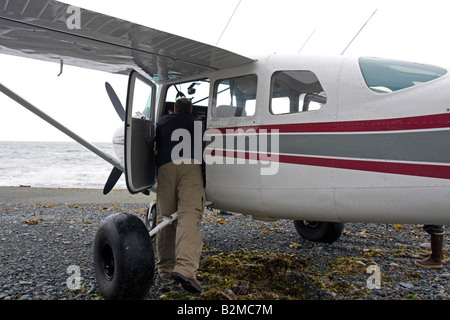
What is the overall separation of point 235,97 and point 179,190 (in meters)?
1.18

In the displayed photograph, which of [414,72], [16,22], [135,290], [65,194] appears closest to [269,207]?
[135,290]

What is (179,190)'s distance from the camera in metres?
3.62

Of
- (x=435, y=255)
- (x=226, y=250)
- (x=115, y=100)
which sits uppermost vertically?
(x=115, y=100)

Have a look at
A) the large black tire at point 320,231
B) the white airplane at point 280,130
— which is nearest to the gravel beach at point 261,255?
the large black tire at point 320,231

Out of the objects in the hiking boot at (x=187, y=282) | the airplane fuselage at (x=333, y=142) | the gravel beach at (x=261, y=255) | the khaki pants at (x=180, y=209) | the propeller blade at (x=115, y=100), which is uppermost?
the propeller blade at (x=115, y=100)

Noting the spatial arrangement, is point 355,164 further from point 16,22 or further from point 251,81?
point 16,22

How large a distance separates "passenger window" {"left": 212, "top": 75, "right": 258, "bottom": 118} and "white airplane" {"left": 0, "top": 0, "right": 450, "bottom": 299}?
1 centimetres

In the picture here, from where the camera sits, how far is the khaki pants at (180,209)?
3.36 m

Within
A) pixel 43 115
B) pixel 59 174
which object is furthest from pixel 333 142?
pixel 59 174

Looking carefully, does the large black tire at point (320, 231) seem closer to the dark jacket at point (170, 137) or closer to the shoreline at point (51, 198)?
the dark jacket at point (170, 137)

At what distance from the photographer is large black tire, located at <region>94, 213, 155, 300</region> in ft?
10.2

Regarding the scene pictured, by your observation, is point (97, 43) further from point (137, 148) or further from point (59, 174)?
point (59, 174)

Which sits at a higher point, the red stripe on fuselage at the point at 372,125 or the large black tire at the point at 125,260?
the red stripe on fuselage at the point at 372,125

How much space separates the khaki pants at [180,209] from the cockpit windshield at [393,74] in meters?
1.90
